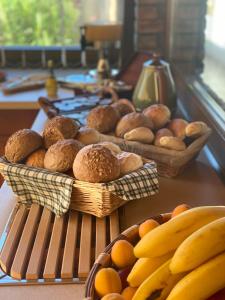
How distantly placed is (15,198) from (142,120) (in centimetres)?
40

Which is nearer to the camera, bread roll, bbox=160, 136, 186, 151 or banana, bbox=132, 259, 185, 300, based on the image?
banana, bbox=132, 259, 185, 300

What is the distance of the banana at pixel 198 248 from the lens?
1.66 feet

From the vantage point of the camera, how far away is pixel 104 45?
2314mm

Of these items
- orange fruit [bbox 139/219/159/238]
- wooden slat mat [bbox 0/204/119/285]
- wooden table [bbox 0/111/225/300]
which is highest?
orange fruit [bbox 139/219/159/238]

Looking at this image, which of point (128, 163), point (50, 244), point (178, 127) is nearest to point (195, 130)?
point (178, 127)

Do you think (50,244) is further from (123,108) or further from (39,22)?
(39,22)

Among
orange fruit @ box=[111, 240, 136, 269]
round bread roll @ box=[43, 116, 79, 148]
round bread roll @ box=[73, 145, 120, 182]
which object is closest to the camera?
orange fruit @ box=[111, 240, 136, 269]

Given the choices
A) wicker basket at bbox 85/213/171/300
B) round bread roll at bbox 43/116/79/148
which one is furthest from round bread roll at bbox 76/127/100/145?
wicker basket at bbox 85/213/171/300

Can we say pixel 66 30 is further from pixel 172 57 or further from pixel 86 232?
pixel 86 232

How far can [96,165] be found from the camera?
80 centimetres

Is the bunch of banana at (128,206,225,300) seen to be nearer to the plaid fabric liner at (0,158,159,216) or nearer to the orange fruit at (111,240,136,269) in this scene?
the orange fruit at (111,240,136,269)

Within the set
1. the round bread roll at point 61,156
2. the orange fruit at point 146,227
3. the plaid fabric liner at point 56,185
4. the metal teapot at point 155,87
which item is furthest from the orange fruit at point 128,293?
the metal teapot at point 155,87

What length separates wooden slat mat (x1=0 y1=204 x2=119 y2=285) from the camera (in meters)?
0.68

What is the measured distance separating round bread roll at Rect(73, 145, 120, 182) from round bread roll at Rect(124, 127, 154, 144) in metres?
0.23
